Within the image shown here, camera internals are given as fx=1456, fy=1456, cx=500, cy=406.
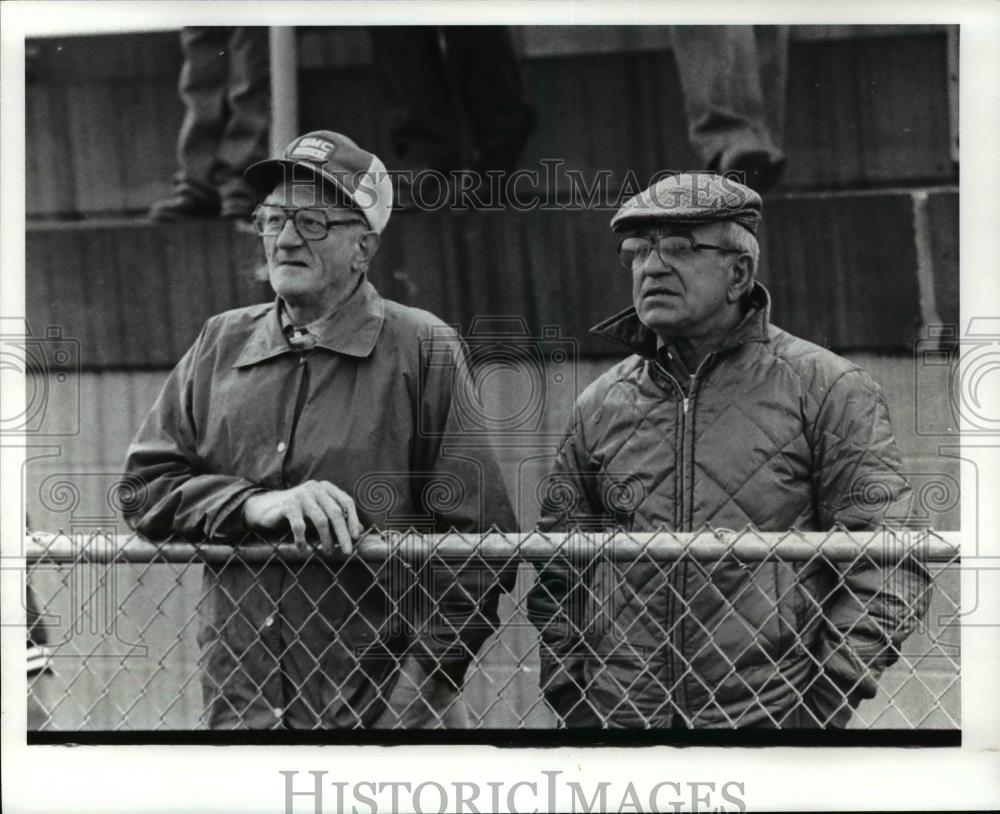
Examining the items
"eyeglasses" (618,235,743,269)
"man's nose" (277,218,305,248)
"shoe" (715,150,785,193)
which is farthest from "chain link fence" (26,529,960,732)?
"shoe" (715,150,785,193)

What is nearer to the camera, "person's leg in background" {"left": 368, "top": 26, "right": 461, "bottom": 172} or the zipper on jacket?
the zipper on jacket

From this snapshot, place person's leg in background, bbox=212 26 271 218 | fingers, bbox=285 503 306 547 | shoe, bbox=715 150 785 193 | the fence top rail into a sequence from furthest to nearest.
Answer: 1. person's leg in background, bbox=212 26 271 218
2. shoe, bbox=715 150 785 193
3. fingers, bbox=285 503 306 547
4. the fence top rail

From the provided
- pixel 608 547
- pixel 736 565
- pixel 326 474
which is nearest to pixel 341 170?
pixel 326 474

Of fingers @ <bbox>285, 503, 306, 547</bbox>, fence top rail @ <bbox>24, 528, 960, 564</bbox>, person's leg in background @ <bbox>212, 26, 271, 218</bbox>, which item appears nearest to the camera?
fence top rail @ <bbox>24, 528, 960, 564</bbox>

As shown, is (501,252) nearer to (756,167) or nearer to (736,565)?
(756,167)

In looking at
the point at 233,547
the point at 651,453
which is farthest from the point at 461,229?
the point at 233,547

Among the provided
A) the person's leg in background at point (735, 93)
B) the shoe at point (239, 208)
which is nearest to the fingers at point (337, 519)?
the shoe at point (239, 208)

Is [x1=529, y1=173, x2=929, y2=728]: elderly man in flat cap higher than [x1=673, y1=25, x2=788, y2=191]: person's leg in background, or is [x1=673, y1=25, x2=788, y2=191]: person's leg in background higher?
[x1=673, y1=25, x2=788, y2=191]: person's leg in background

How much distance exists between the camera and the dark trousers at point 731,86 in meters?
4.53

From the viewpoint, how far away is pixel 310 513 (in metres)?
4.38

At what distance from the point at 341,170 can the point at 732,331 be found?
1315mm

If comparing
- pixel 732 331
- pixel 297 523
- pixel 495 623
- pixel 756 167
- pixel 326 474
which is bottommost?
pixel 495 623

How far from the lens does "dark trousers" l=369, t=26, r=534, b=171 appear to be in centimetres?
458

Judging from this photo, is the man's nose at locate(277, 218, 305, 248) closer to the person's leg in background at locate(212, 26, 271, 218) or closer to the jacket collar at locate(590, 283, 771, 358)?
the person's leg in background at locate(212, 26, 271, 218)
